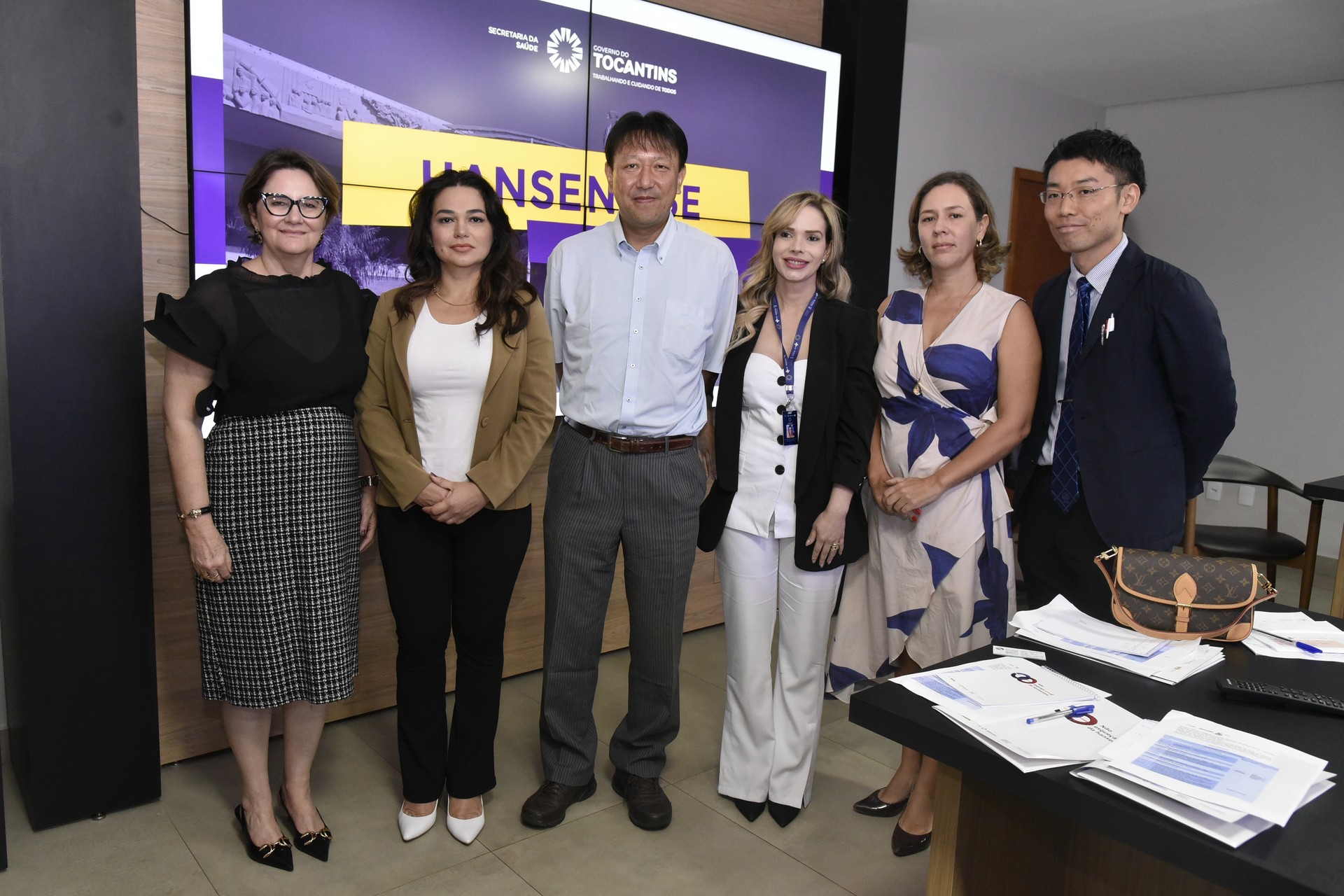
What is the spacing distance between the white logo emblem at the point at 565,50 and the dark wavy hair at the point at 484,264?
110cm

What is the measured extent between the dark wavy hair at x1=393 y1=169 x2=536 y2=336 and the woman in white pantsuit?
578 mm

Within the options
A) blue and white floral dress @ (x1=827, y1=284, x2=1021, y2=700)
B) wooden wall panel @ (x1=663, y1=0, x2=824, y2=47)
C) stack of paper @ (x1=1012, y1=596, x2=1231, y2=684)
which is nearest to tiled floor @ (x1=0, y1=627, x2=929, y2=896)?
blue and white floral dress @ (x1=827, y1=284, x2=1021, y2=700)

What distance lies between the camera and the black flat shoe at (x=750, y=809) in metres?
2.67

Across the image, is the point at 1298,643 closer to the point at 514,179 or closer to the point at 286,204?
the point at 286,204

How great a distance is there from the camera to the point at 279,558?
2252mm

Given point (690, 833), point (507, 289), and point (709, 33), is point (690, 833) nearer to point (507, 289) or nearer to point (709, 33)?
point (507, 289)

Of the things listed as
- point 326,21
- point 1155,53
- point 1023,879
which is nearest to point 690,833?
point 1023,879

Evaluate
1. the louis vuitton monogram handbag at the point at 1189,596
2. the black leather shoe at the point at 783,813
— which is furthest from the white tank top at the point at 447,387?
the louis vuitton monogram handbag at the point at 1189,596

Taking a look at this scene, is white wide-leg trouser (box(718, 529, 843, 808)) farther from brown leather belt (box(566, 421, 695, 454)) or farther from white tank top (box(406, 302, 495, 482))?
white tank top (box(406, 302, 495, 482))

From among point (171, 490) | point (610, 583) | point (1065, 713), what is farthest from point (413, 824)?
point (1065, 713)

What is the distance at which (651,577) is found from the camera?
2570 mm

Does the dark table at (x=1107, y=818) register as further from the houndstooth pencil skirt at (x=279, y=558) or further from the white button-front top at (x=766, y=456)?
the houndstooth pencil skirt at (x=279, y=558)

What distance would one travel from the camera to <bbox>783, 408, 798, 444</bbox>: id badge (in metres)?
2.47

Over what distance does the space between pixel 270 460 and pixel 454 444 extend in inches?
16.4
